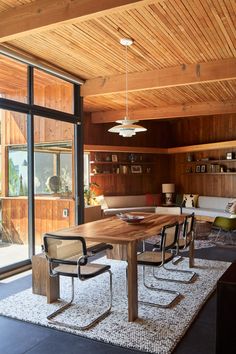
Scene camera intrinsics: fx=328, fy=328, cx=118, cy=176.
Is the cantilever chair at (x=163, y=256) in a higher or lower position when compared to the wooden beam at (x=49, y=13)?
lower

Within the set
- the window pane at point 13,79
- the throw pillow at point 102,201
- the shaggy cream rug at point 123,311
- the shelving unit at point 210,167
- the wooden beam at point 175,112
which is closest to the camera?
the shaggy cream rug at point 123,311

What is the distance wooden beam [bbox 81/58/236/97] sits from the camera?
469cm

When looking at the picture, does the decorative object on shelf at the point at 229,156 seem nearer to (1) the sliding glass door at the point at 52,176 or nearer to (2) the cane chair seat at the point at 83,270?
(1) the sliding glass door at the point at 52,176

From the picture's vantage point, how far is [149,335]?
2.66m

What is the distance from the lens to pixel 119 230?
346 centimetres

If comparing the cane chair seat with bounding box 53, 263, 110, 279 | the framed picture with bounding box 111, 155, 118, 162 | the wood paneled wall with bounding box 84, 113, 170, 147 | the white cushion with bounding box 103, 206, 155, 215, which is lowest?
the cane chair seat with bounding box 53, 263, 110, 279

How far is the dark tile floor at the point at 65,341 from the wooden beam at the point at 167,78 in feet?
10.7

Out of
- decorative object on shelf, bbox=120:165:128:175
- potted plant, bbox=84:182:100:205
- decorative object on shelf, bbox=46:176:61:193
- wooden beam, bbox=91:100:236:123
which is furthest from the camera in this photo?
decorative object on shelf, bbox=120:165:128:175

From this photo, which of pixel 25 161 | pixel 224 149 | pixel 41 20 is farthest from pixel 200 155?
pixel 41 20

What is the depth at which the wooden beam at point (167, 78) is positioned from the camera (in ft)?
15.4

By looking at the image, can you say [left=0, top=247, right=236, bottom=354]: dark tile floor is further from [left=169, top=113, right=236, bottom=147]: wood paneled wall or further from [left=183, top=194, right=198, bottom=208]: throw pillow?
[left=169, top=113, right=236, bottom=147]: wood paneled wall

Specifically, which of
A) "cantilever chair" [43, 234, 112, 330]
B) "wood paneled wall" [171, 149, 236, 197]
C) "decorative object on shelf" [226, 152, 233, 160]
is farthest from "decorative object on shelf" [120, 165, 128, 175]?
"cantilever chair" [43, 234, 112, 330]

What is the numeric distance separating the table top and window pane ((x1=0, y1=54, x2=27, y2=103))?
2.04 meters

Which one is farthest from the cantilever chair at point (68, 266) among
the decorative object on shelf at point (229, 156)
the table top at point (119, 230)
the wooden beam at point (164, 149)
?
the decorative object on shelf at point (229, 156)
